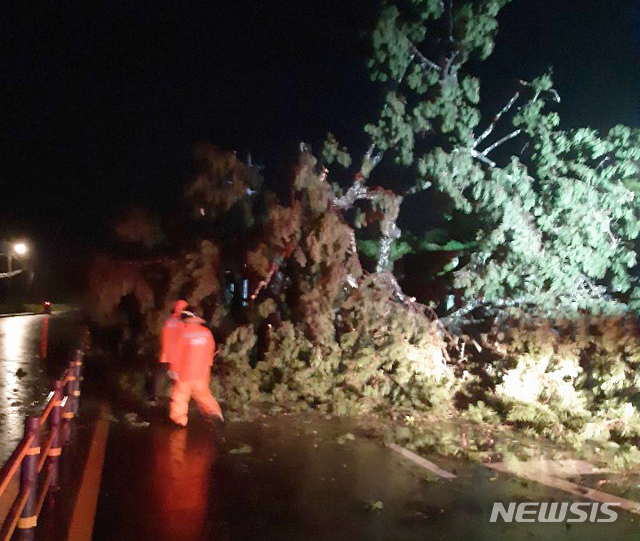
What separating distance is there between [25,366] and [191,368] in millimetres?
8501

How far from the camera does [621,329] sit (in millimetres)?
9938

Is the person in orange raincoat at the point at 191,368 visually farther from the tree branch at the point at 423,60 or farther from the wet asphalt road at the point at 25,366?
the tree branch at the point at 423,60

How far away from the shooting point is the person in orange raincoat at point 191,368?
8336 millimetres

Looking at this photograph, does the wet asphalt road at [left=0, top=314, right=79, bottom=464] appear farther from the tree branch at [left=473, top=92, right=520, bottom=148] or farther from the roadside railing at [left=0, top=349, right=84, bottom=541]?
the tree branch at [left=473, top=92, right=520, bottom=148]

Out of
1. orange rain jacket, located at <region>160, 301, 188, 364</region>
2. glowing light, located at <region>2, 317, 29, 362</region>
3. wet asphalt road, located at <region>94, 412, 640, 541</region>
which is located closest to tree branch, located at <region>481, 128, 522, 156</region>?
wet asphalt road, located at <region>94, 412, 640, 541</region>

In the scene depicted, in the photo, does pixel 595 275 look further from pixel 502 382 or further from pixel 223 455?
pixel 223 455

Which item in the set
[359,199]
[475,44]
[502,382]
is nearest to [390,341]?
[502,382]

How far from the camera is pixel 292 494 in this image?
639cm

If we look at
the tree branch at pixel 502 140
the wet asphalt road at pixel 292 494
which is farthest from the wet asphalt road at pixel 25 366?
the tree branch at pixel 502 140

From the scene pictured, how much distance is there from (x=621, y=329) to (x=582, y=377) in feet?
2.80

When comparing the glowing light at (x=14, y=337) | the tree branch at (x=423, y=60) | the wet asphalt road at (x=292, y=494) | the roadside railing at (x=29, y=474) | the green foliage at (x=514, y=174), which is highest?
the tree branch at (x=423, y=60)

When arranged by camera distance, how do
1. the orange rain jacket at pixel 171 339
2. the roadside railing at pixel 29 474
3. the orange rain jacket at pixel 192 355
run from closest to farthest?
the roadside railing at pixel 29 474
the orange rain jacket at pixel 192 355
the orange rain jacket at pixel 171 339

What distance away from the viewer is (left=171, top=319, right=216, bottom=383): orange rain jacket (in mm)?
8328

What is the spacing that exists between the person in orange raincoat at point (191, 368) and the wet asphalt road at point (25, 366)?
1866mm
